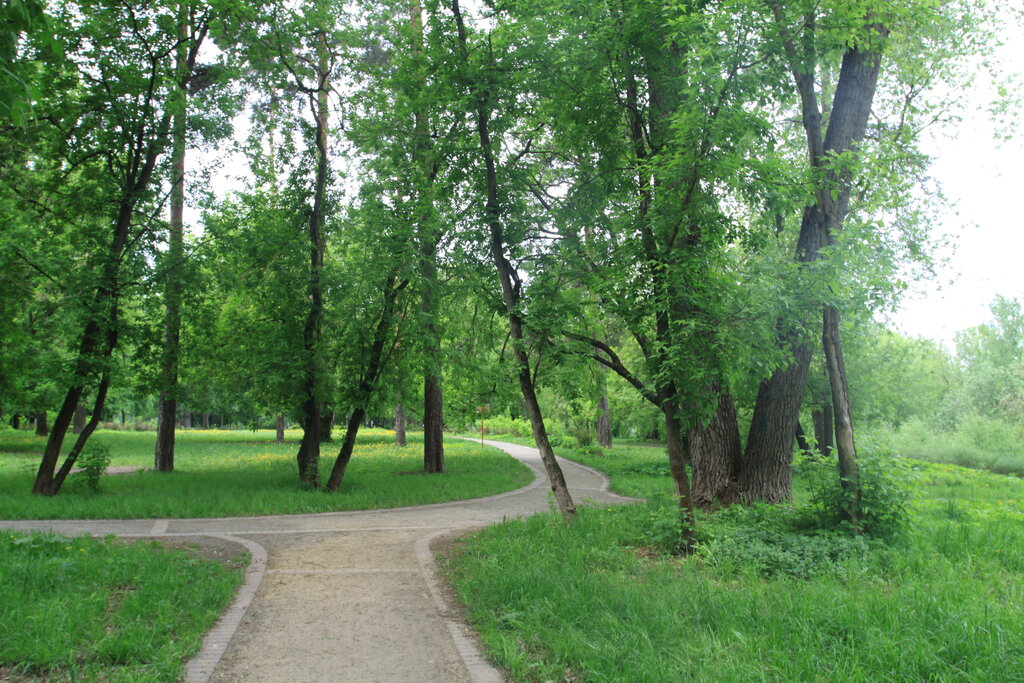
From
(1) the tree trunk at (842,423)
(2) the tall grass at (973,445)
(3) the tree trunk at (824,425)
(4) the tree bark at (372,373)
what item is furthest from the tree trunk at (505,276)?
(2) the tall grass at (973,445)

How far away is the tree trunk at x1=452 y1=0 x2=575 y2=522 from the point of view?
8.55 metres

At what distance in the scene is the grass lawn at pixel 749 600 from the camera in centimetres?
372

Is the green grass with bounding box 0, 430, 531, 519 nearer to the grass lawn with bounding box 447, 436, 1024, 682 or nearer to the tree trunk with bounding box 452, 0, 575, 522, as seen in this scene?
the tree trunk with bounding box 452, 0, 575, 522

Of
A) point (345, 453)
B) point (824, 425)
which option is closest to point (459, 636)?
point (345, 453)

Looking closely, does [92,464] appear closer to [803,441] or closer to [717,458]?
[717,458]

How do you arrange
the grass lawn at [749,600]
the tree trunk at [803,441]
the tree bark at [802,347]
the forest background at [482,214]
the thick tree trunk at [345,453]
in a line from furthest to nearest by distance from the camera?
the thick tree trunk at [345,453], the tree bark at [802,347], the tree trunk at [803,441], the forest background at [482,214], the grass lawn at [749,600]

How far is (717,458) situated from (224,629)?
23.4ft

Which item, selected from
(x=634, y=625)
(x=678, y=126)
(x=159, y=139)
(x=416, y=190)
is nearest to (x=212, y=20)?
(x=159, y=139)

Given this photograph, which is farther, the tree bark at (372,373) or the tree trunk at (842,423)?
the tree bark at (372,373)

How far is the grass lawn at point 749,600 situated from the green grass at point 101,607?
2.26m

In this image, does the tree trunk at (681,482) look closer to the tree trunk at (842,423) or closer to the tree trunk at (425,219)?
the tree trunk at (842,423)

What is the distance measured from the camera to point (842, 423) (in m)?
7.23

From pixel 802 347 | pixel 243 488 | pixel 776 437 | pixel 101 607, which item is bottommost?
pixel 243 488

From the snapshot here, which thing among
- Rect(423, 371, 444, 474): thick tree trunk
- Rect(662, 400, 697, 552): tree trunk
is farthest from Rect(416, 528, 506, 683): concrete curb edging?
Rect(423, 371, 444, 474): thick tree trunk
